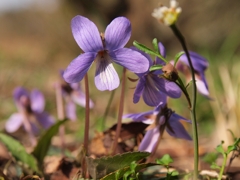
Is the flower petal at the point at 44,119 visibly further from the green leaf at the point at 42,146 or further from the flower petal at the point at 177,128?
the flower petal at the point at 177,128

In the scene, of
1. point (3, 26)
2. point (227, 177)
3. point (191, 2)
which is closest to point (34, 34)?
point (3, 26)

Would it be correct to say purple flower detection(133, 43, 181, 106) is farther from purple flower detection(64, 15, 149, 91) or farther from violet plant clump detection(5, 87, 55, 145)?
violet plant clump detection(5, 87, 55, 145)

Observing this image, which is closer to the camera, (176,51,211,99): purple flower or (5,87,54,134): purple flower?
(176,51,211,99): purple flower

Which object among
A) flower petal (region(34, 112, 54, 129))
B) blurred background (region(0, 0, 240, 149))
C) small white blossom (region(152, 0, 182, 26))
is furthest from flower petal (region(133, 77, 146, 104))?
blurred background (region(0, 0, 240, 149))

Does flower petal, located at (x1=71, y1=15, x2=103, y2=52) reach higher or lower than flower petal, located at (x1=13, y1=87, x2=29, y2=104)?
higher

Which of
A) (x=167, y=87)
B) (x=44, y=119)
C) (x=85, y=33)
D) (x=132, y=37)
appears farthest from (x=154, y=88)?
(x=132, y=37)

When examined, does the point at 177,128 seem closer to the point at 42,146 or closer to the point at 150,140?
the point at 150,140

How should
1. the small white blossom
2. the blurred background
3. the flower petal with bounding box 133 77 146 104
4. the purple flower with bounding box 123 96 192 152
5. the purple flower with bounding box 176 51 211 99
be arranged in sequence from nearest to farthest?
the small white blossom < the flower petal with bounding box 133 77 146 104 < the purple flower with bounding box 123 96 192 152 < the purple flower with bounding box 176 51 211 99 < the blurred background
